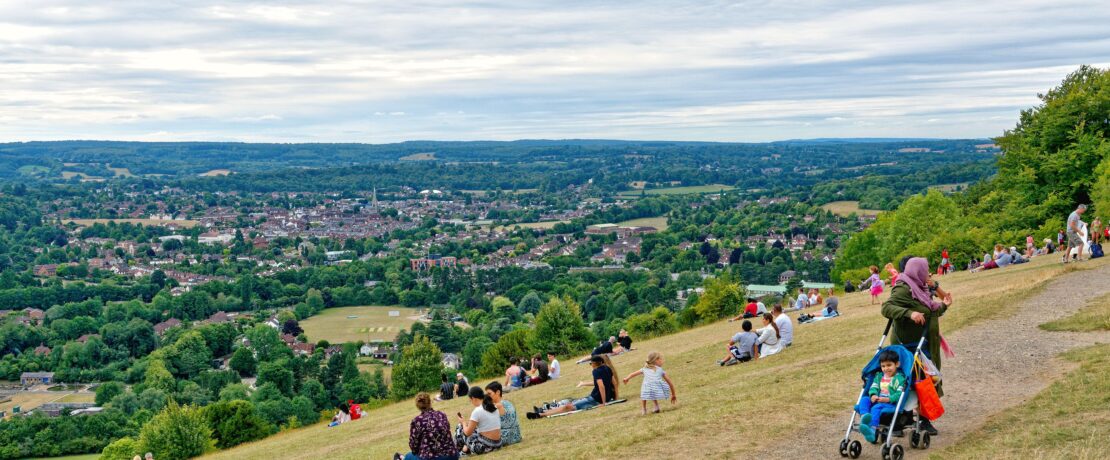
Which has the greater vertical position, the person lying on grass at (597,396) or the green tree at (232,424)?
the person lying on grass at (597,396)

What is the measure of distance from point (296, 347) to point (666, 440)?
7504 centimetres

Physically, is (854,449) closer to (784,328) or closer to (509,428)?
(509,428)

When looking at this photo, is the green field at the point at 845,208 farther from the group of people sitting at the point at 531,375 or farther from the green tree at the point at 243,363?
the group of people sitting at the point at 531,375

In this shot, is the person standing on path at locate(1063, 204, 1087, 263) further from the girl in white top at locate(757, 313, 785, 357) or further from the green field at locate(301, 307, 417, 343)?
the green field at locate(301, 307, 417, 343)

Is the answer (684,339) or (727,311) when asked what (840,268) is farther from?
(684,339)

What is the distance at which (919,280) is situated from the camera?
9.72 metres

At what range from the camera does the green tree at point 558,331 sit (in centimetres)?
3875

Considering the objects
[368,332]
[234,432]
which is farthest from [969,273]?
[368,332]

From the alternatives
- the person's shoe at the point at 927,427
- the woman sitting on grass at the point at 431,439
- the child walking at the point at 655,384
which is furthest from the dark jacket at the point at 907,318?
the woman sitting on grass at the point at 431,439

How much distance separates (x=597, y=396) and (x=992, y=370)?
19.6ft

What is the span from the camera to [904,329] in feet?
32.2

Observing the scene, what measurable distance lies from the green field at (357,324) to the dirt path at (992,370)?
246 ft

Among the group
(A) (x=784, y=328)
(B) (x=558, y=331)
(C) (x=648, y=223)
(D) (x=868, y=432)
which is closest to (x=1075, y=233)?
(A) (x=784, y=328)

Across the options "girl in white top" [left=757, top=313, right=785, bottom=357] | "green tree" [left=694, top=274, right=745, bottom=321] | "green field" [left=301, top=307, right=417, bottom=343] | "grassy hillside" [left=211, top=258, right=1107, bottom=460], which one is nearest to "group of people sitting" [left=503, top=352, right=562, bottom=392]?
"grassy hillside" [left=211, top=258, right=1107, bottom=460]
